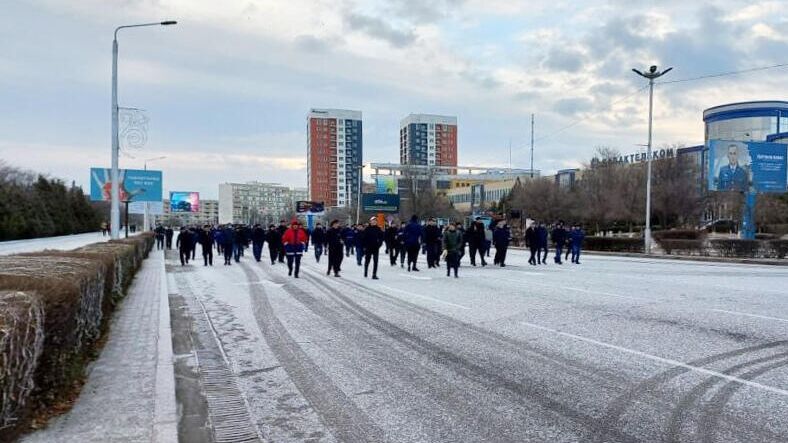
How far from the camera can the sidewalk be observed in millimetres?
4742

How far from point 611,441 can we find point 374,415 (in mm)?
1963

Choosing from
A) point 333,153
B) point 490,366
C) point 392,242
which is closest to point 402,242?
point 392,242

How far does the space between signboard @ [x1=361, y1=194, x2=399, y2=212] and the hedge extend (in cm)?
3944

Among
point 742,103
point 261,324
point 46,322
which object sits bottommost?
point 261,324

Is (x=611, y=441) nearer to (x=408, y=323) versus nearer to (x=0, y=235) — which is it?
(x=408, y=323)

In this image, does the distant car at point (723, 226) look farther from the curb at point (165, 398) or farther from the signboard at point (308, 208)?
the curb at point (165, 398)

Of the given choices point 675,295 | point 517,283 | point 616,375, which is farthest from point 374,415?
point 517,283

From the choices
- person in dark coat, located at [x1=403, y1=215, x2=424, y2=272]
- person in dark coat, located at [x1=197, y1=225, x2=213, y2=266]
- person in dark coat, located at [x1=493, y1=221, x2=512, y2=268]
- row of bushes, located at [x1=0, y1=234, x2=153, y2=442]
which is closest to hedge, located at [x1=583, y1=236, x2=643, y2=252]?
person in dark coat, located at [x1=493, y1=221, x2=512, y2=268]

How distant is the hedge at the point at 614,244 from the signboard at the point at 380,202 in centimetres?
3944

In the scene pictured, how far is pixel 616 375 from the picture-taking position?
21.9 ft

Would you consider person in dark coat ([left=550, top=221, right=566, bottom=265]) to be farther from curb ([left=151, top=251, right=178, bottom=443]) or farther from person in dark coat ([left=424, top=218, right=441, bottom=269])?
curb ([left=151, top=251, right=178, bottom=443])

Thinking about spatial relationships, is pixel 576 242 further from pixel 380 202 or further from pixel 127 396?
pixel 380 202

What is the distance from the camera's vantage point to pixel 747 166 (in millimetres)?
35688

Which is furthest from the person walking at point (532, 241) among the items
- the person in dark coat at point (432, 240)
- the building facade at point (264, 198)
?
the building facade at point (264, 198)
